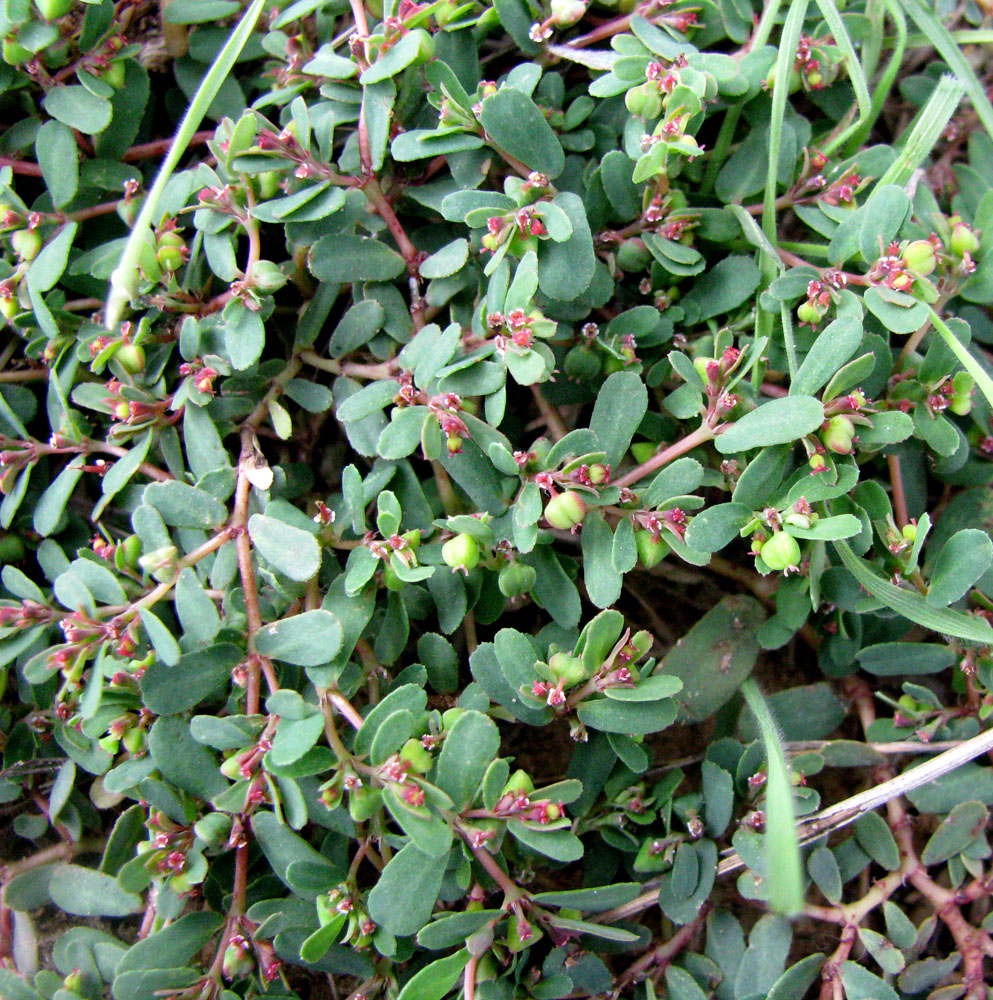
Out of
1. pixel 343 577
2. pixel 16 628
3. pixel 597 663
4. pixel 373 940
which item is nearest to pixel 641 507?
pixel 597 663

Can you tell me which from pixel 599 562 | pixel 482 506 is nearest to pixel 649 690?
pixel 599 562

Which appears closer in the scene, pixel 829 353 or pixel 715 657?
pixel 829 353

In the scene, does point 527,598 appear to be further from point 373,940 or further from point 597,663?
point 373,940

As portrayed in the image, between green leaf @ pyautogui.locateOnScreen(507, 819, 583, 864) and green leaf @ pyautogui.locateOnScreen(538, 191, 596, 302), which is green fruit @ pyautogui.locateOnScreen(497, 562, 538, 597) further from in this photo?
green leaf @ pyautogui.locateOnScreen(538, 191, 596, 302)

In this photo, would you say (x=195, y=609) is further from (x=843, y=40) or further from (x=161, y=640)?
(x=843, y=40)

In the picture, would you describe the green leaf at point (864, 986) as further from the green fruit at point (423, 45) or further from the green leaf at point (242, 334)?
the green fruit at point (423, 45)

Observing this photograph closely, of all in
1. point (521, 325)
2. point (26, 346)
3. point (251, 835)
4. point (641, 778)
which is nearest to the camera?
point (521, 325)
